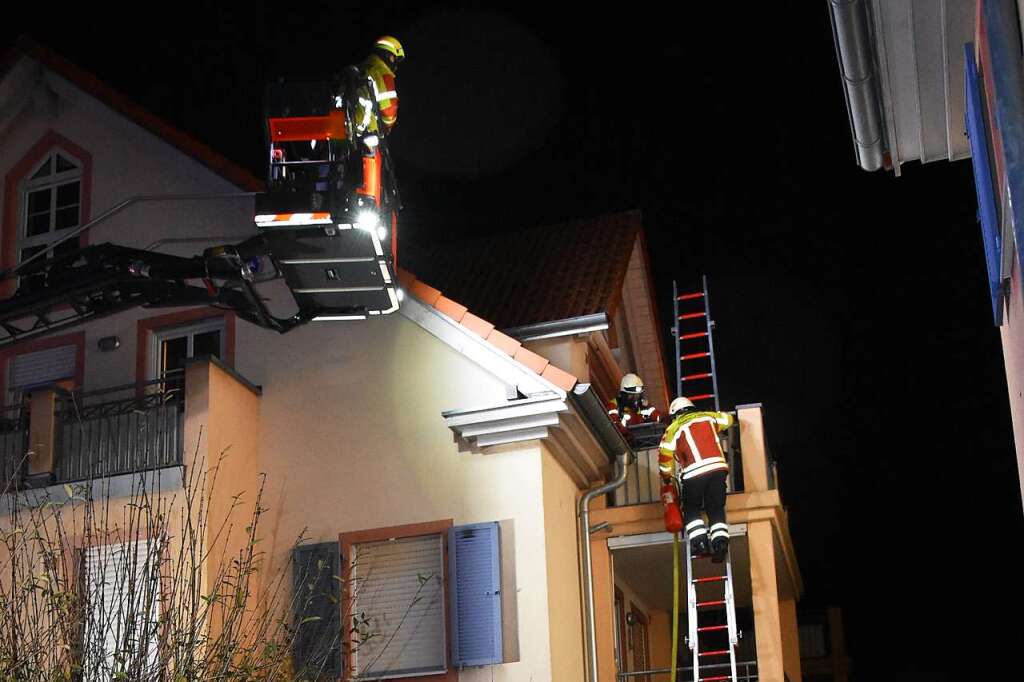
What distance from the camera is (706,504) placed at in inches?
541

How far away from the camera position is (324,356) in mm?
14539

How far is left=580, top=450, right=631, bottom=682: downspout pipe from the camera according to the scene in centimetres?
1415

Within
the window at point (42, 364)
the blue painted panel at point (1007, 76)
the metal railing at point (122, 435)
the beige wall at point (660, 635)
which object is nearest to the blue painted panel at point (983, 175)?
the blue painted panel at point (1007, 76)

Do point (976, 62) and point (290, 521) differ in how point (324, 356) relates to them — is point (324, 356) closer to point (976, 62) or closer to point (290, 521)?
point (290, 521)

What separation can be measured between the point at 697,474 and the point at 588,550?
1.73 meters

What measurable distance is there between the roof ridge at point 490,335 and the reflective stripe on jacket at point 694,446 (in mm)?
1164

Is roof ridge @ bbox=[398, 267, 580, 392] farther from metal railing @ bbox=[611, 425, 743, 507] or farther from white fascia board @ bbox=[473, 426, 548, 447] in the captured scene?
metal railing @ bbox=[611, 425, 743, 507]

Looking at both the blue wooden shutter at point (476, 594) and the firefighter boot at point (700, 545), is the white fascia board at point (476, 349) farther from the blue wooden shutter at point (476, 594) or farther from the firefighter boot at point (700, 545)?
the firefighter boot at point (700, 545)

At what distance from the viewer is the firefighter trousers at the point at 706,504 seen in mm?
13547

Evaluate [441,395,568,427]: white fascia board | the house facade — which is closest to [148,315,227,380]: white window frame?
the house facade

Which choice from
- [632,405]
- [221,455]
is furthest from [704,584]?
[221,455]

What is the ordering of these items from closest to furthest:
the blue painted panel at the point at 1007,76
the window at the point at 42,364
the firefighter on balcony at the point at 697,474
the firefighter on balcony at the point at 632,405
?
the blue painted panel at the point at 1007,76 < the firefighter on balcony at the point at 697,474 < the window at the point at 42,364 < the firefighter on balcony at the point at 632,405

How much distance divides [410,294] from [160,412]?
9.23ft

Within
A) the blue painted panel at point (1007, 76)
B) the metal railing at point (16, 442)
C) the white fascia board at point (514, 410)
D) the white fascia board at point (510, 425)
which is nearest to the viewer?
the blue painted panel at point (1007, 76)
